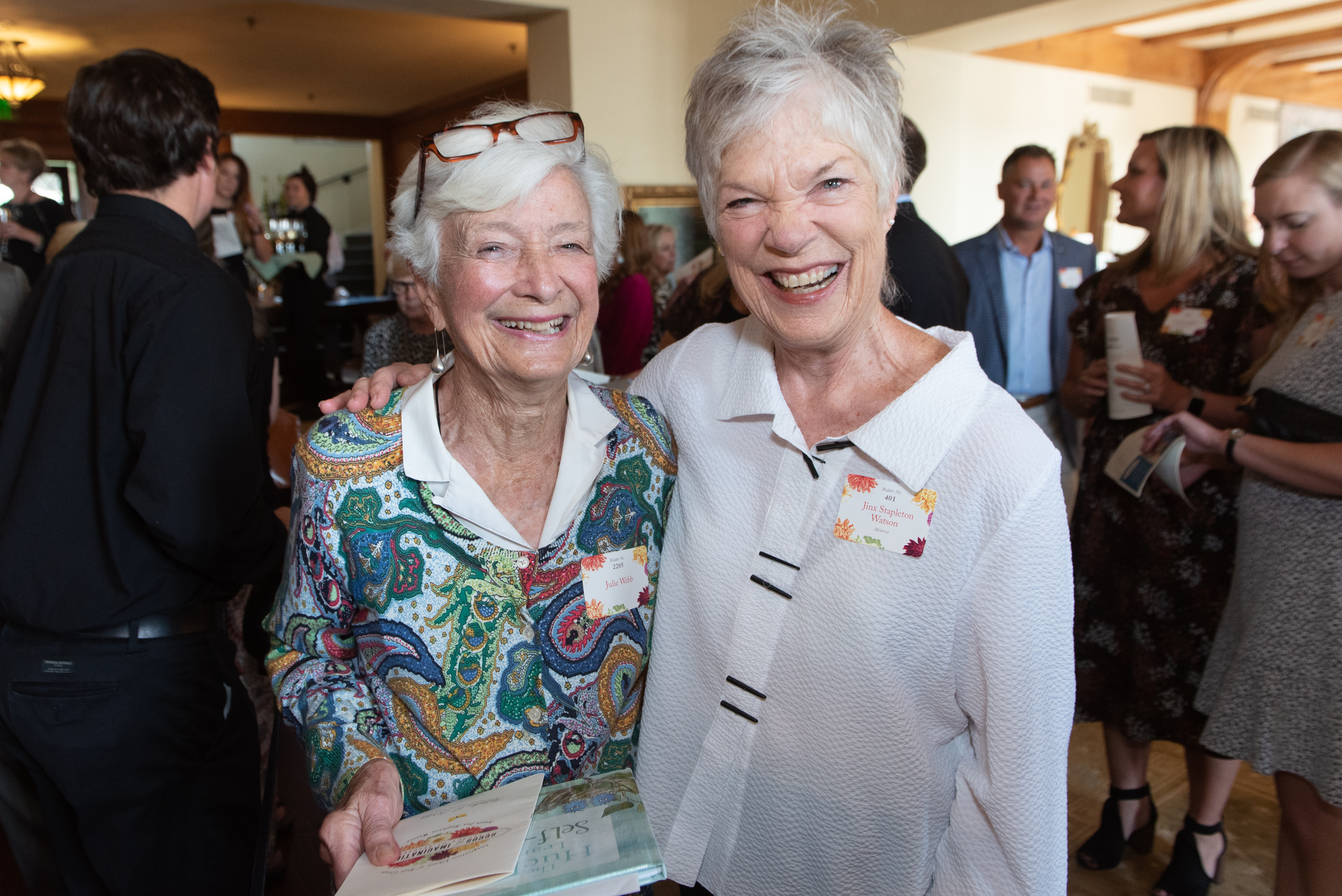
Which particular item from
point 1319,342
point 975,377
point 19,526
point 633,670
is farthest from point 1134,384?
point 19,526

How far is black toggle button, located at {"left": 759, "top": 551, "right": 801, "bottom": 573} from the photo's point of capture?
1320mm

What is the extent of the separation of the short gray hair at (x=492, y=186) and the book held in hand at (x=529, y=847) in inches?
31.0

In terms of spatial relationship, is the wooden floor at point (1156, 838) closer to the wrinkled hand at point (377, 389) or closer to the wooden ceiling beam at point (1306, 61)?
the wrinkled hand at point (377, 389)

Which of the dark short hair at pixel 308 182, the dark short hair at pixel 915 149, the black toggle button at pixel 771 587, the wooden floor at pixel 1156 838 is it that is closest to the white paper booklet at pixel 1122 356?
the dark short hair at pixel 915 149

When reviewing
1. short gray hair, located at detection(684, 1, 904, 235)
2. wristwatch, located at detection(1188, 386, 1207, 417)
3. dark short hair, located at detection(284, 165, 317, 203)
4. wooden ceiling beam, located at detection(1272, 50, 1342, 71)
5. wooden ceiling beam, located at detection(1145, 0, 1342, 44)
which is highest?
wooden ceiling beam, located at detection(1145, 0, 1342, 44)

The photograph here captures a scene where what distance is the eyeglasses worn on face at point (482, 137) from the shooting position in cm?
132

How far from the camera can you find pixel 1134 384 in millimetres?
2713

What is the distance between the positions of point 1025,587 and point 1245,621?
4.73 feet

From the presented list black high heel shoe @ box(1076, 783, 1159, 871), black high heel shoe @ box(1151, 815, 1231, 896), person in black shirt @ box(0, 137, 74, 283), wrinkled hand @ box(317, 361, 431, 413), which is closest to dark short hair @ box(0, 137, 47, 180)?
person in black shirt @ box(0, 137, 74, 283)

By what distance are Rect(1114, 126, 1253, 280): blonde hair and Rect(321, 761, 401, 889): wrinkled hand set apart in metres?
2.79

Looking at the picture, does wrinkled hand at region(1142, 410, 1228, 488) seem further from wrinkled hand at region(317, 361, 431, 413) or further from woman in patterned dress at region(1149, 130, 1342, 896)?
wrinkled hand at region(317, 361, 431, 413)

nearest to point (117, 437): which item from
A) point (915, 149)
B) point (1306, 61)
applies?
point (915, 149)

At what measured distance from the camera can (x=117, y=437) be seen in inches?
66.4

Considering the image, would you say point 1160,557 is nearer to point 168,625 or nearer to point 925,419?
point 925,419
